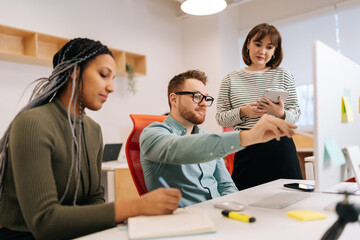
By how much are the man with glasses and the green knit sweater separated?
324 mm

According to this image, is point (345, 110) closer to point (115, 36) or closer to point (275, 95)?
point (275, 95)

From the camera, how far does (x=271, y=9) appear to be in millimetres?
4871

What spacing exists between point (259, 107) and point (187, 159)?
2.28 ft

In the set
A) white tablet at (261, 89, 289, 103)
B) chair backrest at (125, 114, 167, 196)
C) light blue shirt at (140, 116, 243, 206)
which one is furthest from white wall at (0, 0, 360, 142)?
light blue shirt at (140, 116, 243, 206)

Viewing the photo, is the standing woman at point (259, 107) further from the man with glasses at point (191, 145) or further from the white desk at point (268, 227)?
the white desk at point (268, 227)

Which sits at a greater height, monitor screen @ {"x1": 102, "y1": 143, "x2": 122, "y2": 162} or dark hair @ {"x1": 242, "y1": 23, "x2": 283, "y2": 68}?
dark hair @ {"x1": 242, "y1": 23, "x2": 283, "y2": 68}

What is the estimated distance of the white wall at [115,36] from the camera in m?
3.43

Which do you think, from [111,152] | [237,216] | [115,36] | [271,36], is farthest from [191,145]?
[115,36]

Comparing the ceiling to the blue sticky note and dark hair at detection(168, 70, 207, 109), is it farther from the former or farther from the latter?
the blue sticky note

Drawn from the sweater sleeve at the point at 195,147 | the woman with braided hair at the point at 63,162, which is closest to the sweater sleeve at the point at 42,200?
the woman with braided hair at the point at 63,162

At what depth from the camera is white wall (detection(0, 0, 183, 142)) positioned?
343 cm

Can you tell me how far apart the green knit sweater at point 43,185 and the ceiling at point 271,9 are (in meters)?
3.70

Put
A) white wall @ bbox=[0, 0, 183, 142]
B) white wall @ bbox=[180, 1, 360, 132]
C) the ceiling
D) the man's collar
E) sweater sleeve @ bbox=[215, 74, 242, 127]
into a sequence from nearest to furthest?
the man's collar, sweater sleeve @ bbox=[215, 74, 242, 127], white wall @ bbox=[0, 0, 183, 142], white wall @ bbox=[180, 1, 360, 132], the ceiling

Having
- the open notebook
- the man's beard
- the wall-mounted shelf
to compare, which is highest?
the wall-mounted shelf
